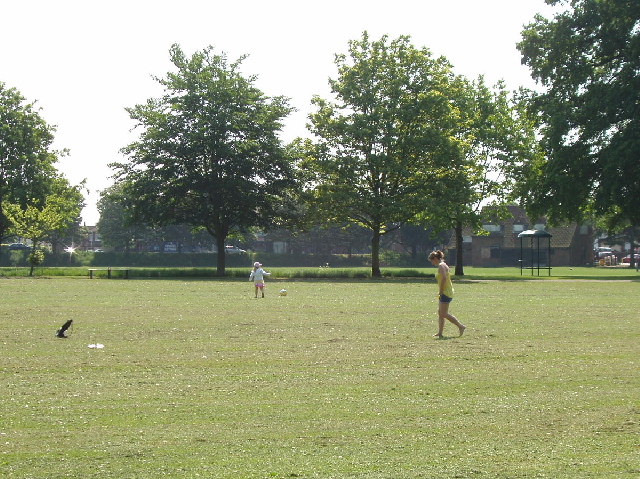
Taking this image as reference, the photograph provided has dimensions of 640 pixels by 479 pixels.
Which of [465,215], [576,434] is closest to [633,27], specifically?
[465,215]

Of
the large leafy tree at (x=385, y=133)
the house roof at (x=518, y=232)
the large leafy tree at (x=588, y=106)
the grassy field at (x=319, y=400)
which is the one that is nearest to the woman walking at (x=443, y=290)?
the grassy field at (x=319, y=400)

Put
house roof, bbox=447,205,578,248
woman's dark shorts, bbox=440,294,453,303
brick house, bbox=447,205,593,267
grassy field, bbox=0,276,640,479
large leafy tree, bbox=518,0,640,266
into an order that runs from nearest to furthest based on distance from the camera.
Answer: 1. grassy field, bbox=0,276,640,479
2. woman's dark shorts, bbox=440,294,453,303
3. large leafy tree, bbox=518,0,640,266
4. house roof, bbox=447,205,578,248
5. brick house, bbox=447,205,593,267

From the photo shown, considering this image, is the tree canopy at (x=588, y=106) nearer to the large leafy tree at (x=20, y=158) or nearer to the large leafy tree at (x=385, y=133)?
the large leafy tree at (x=385, y=133)

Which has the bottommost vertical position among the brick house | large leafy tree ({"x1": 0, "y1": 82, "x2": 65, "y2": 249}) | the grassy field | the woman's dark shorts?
the grassy field

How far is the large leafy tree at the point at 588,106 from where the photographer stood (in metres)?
47.0

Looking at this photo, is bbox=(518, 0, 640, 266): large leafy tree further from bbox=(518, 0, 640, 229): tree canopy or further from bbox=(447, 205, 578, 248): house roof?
bbox=(447, 205, 578, 248): house roof

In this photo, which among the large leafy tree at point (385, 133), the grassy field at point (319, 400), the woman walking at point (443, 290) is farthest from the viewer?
the large leafy tree at point (385, 133)

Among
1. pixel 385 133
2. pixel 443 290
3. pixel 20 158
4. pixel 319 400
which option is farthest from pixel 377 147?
pixel 319 400

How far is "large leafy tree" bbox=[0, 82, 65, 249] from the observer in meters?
65.6

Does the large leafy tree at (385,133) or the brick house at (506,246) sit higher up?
the large leafy tree at (385,133)

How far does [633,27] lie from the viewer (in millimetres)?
48938

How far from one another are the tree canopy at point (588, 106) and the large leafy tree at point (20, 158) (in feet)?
128

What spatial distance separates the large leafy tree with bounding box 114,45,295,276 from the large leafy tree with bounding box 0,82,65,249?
34.7 ft

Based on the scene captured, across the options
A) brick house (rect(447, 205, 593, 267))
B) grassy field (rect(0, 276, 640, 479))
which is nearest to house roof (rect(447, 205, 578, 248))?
brick house (rect(447, 205, 593, 267))
